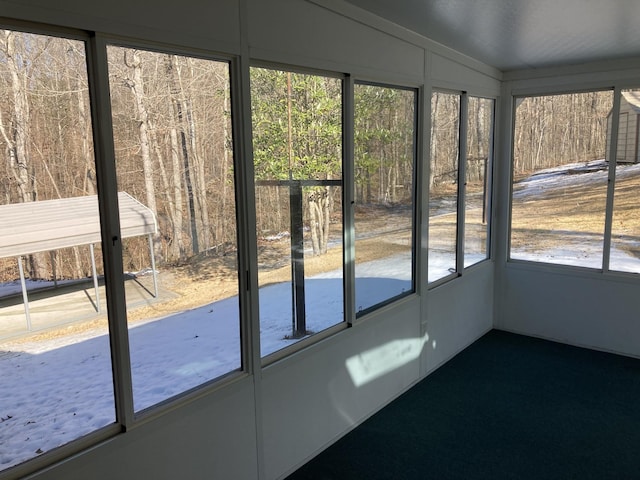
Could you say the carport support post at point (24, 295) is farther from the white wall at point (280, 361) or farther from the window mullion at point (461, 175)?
the window mullion at point (461, 175)

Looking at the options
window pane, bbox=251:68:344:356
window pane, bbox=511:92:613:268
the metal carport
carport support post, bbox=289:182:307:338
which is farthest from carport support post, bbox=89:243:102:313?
window pane, bbox=511:92:613:268

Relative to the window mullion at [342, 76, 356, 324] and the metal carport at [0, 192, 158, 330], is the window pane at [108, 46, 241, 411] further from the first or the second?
the window mullion at [342, 76, 356, 324]

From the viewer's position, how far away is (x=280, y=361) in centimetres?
259

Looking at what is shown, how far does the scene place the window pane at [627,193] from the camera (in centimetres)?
420

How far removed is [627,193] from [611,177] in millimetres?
191

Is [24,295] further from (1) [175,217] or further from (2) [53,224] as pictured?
(1) [175,217]

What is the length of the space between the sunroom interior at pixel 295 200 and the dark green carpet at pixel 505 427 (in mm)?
181

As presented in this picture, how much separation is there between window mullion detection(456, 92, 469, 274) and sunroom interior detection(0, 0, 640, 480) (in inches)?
1.0

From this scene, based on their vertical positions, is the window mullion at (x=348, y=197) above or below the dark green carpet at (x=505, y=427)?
above

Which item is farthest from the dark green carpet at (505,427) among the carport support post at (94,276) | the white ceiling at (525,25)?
the white ceiling at (525,25)

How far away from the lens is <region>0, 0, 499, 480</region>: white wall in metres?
1.83

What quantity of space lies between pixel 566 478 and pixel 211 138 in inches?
102

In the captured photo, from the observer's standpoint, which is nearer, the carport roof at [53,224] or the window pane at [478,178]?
the carport roof at [53,224]

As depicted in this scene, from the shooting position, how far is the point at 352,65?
287 centimetres
